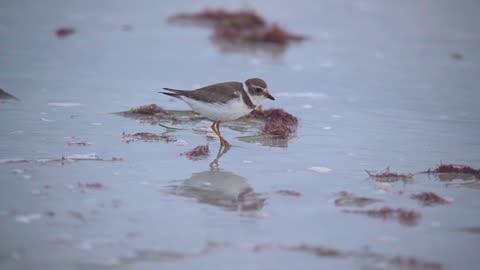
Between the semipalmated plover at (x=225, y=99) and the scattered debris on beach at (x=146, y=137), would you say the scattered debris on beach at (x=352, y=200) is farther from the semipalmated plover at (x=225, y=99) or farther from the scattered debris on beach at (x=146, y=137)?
the scattered debris on beach at (x=146, y=137)

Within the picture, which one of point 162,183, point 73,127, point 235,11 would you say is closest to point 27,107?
point 73,127

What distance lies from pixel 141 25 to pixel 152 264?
43.2 ft

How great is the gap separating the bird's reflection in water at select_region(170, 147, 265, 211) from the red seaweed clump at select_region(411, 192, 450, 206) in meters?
1.50

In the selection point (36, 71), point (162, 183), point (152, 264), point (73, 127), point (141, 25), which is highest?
point (141, 25)

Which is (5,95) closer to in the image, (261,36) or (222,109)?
(222,109)

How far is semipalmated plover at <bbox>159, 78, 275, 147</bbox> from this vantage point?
7.98 m

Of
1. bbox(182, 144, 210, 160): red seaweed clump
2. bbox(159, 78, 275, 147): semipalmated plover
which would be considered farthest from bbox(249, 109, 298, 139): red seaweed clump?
bbox(182, 144, 210, 160): red seaweed clump

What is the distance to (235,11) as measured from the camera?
18.6 m

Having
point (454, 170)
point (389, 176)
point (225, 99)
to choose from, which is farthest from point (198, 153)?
point (454, 170)

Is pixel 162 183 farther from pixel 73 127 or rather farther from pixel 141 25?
pixel 141 25

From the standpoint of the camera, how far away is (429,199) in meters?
6.22

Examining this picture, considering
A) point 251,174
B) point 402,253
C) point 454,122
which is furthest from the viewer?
point 454,122

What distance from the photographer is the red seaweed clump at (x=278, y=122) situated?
845cm

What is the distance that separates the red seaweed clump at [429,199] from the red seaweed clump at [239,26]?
32.3 ft
